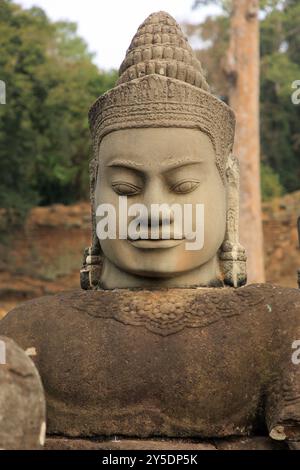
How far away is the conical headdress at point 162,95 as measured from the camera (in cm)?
314

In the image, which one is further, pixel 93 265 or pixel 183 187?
pixel 93 265

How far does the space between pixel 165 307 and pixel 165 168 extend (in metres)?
0.58

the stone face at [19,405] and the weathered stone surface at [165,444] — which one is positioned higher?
the stone face at [19,405]

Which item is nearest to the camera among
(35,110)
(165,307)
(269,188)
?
(165,307)

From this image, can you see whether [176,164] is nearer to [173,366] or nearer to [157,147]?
[157,147]

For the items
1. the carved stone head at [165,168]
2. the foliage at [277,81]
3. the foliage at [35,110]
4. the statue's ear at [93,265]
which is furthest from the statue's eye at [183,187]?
the foliage at [277,81]

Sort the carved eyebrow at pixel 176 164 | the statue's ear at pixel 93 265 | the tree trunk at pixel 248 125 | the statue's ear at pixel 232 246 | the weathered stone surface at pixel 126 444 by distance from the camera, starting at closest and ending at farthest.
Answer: the weathered stone surface at pixel 126 444 → the carved eyebrow at pixel 176 164 → the statue's ear at pixel 232 246 → the statue's ear at pixel 93 265 → the tree trunk at pixel 248 125

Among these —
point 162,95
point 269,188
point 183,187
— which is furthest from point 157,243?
point 269,188

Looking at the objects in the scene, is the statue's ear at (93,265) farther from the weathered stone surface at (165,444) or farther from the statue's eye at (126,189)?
the weathered stone surface at (165,444)

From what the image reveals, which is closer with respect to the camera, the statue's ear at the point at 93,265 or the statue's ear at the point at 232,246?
the statue's ear at the point at 232,246

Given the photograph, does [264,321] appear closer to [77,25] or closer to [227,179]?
[227,179]

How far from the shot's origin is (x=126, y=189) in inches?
124

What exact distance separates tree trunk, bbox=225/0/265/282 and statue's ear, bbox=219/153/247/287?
670 centimetres

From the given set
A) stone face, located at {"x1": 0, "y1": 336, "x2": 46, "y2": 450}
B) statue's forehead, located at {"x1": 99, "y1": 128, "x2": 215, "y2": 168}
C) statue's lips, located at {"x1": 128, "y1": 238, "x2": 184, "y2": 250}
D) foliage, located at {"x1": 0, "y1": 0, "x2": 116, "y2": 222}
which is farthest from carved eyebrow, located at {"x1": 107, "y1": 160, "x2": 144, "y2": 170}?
foliage, located at {"x1": 0, "y1": 0, "x2": 116, "y2": 222}
